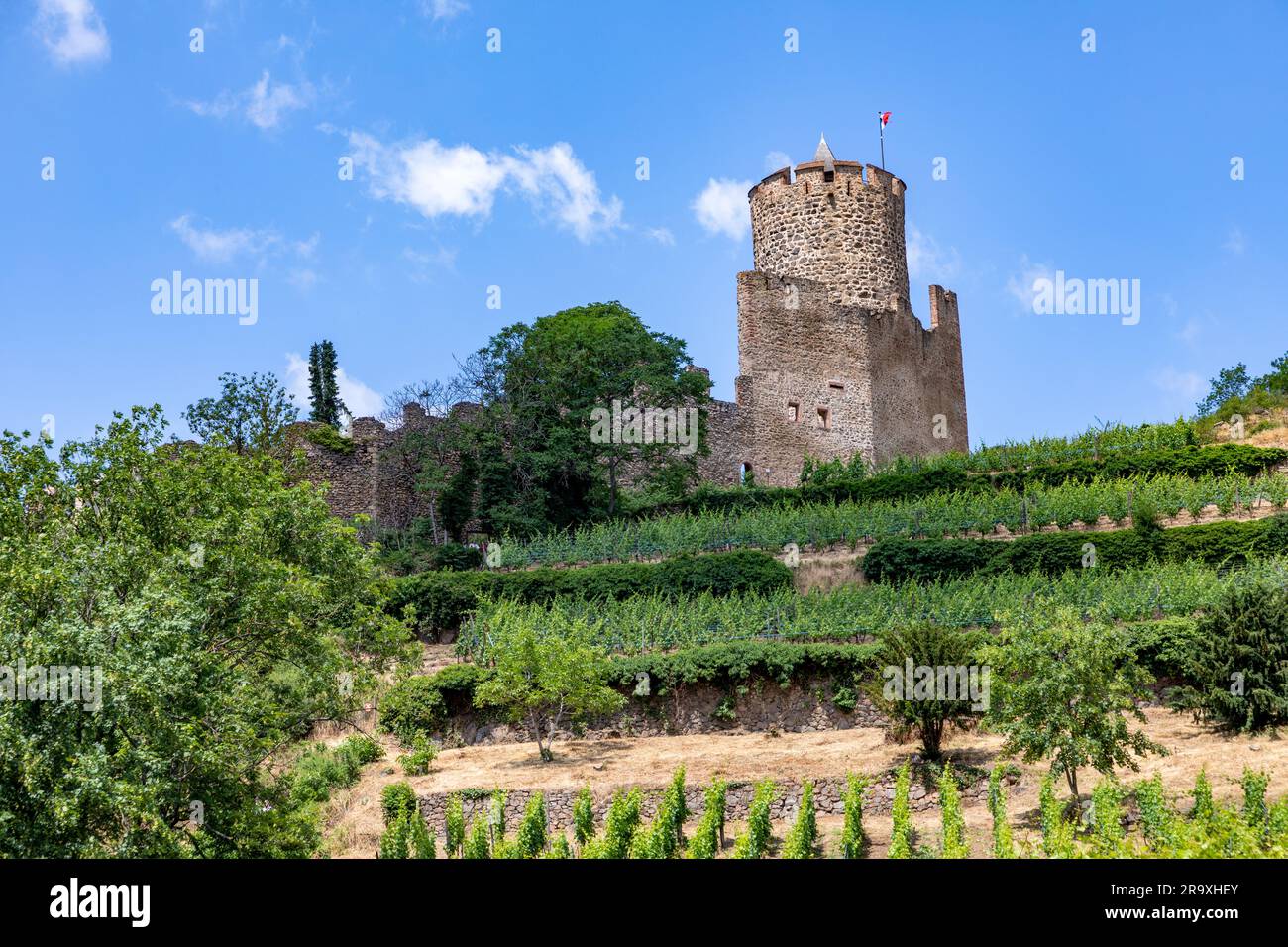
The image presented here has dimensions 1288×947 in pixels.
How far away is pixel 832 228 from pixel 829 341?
132 inches

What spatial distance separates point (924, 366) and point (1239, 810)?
25.7m

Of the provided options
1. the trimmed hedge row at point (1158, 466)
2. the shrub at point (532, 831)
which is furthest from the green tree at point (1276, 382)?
the shrub at point (532, 831)

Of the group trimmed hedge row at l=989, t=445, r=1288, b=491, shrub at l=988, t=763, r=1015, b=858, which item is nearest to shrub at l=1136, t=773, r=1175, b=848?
shrub at l=988, t=763, r=1015, b=858

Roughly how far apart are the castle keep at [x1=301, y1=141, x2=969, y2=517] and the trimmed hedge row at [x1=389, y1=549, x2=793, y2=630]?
8.56 m

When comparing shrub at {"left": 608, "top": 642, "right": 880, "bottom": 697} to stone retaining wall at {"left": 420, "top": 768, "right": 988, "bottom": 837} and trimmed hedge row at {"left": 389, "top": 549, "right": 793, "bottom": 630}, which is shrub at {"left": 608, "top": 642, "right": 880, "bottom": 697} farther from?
trimmed hedge row at {"left": 389, "top": 549, "right": 793, "bottom": 630}

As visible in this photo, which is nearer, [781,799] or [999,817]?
[999,817]

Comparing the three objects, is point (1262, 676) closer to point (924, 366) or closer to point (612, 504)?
point (612, 504)

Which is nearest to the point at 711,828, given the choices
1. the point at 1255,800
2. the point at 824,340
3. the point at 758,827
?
the point at 758,827

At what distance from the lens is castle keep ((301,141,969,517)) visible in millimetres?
33625

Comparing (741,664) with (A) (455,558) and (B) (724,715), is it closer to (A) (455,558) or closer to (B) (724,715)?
(B) (724,715)

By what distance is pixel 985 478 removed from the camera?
86.0ft

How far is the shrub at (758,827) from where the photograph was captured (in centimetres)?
1198

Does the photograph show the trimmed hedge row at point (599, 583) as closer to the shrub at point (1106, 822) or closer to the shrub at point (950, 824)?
the shrub at point (950, 824)
